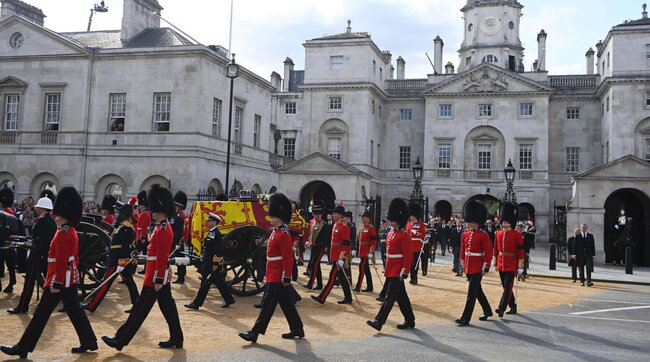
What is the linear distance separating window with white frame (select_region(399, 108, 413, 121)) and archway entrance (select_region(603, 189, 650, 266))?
25.5 meters

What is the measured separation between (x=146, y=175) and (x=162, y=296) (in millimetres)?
23126

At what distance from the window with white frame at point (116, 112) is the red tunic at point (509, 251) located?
2377cm

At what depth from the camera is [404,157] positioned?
1960 inches

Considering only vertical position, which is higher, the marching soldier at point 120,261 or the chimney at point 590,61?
the chimney at point 590,61

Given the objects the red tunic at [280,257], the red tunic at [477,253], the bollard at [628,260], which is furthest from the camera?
the bollard at [628,260]

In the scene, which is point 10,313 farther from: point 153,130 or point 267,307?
point 153,130

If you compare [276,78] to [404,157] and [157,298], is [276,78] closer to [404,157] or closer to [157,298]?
[404,157]

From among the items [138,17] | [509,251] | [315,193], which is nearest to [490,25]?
[315,193]

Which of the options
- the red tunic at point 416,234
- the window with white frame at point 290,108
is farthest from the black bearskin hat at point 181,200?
the window with white frame at point 290,108

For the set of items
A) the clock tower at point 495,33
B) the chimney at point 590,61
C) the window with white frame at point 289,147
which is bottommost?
the window with white frame at point 289,147

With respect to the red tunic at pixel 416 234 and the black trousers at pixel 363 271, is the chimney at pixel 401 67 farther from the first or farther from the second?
the black trousers at pixel 363 271

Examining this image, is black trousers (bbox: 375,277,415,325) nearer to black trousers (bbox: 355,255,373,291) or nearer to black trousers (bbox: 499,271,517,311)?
black trousers (bbox: 499,271,517,311)

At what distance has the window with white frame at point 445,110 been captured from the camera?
1852 inches

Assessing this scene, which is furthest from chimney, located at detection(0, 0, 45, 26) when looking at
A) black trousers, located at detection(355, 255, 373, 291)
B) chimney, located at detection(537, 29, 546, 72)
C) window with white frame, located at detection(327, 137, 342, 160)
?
chimney, located at detection(537, 29, 546, 72)
